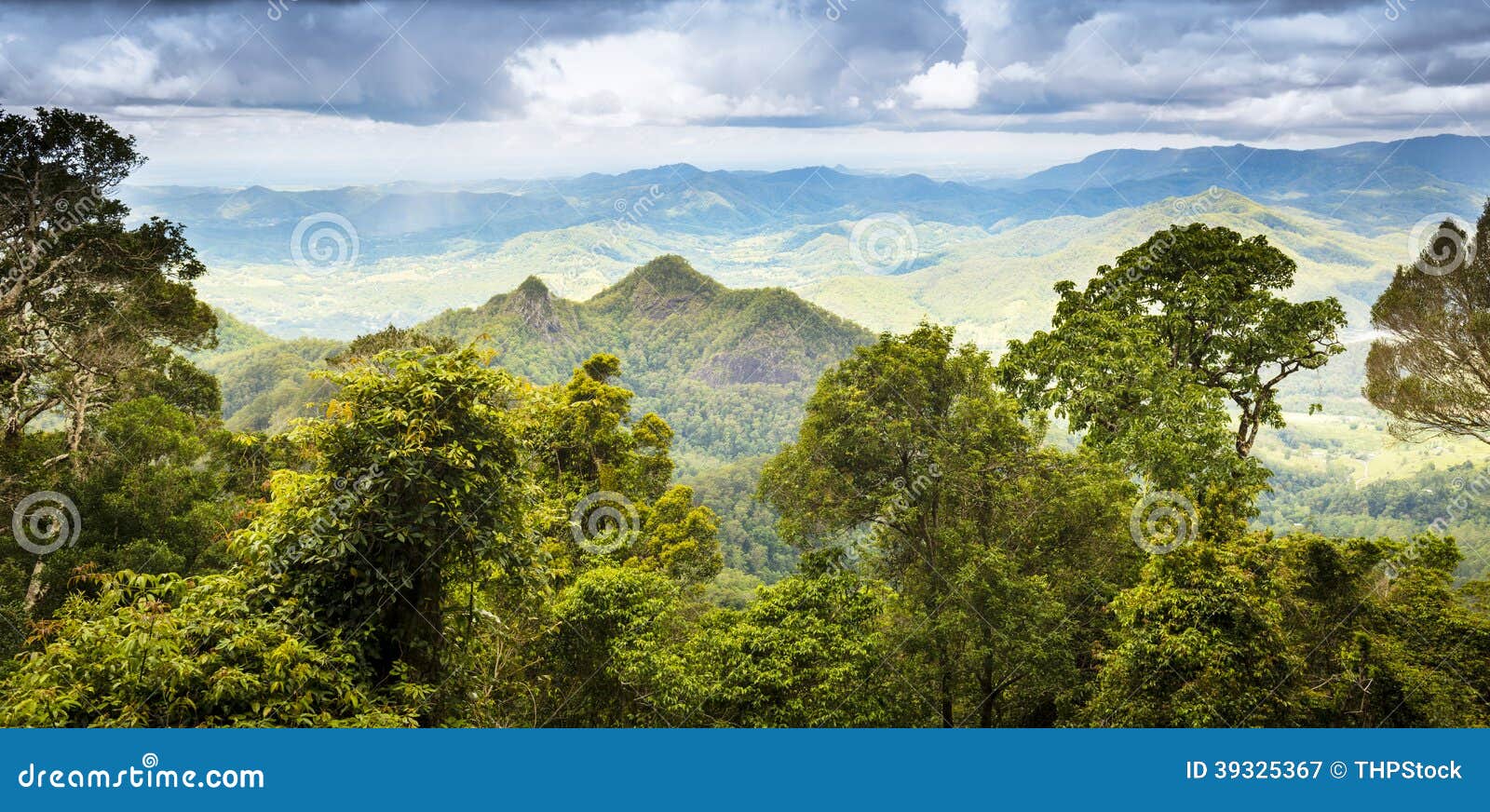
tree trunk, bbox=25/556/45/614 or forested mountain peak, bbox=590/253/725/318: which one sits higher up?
forested mountain peak, bbox=590/253/725/318

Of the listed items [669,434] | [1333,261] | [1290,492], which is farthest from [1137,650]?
[1333,261]

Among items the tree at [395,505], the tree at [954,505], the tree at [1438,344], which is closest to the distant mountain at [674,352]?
the tree at [954,505]

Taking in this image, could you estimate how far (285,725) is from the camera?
3.83 m

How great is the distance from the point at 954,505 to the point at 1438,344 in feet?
21.7

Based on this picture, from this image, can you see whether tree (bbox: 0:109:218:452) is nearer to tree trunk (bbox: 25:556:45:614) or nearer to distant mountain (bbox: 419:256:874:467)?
tree trunk (bbox: 25:556:45:614)

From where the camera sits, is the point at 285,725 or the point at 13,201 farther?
the point at 13,201

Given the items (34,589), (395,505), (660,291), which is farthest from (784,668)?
(660,291)

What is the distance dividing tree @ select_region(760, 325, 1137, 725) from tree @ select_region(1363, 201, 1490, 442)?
14.2 ft

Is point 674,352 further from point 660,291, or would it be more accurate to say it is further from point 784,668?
point 784,668

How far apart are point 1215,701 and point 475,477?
6.21 metres

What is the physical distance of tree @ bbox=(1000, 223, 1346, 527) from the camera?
10.6m

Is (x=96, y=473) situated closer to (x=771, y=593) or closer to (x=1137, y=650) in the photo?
(x=771, y=593)

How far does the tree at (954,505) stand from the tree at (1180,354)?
725 millimetres

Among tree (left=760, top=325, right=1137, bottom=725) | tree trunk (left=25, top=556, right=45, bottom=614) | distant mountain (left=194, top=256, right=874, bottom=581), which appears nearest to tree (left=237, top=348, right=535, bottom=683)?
tree (left=760, top=325, right=1137, bottom=725)
